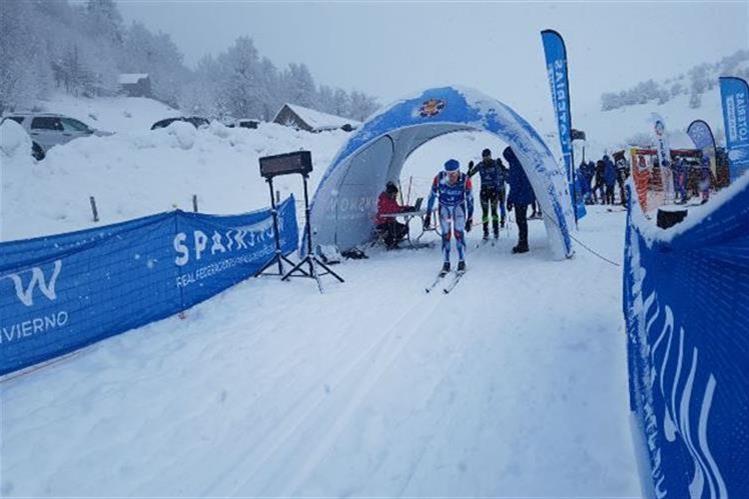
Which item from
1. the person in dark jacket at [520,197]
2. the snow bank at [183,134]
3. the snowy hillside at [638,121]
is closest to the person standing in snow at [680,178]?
the person in dark jacket at [520,197]

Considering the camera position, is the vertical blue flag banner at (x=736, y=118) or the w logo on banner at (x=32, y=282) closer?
the w logo on banner at (x=32, y=282)

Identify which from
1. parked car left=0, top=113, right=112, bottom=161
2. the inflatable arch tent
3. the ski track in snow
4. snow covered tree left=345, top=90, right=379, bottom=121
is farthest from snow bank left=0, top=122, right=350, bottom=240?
snow covered tree left=345, top=90, right=379, bottom=121

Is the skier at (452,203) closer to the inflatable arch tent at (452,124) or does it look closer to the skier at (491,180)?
Answer: the inflatable arch tent at (452,124)

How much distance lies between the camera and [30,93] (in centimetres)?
4584

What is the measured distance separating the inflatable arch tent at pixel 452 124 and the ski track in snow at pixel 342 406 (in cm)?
279

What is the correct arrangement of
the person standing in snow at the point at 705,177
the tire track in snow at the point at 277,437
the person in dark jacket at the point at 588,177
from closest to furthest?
1. the tire track in snow at the point at 277,437
2. the person standing in snow at the point at 705,177
3. the person in dark jacket at the point at 588,177

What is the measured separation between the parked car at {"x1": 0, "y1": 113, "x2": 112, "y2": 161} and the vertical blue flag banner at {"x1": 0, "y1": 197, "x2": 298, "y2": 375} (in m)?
13.6

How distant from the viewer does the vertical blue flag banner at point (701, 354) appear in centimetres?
116

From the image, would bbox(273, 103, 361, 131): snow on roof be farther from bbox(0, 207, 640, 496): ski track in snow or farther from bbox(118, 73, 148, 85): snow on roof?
bbox(0, 207, 640, 496): ski track in snow

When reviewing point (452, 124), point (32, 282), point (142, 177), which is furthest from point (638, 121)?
point (32, 282)

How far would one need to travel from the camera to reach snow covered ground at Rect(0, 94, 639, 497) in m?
2.93

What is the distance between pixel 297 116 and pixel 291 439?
4779cm

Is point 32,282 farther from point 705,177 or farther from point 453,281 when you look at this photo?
point 705,177

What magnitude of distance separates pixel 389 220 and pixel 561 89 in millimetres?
5720
